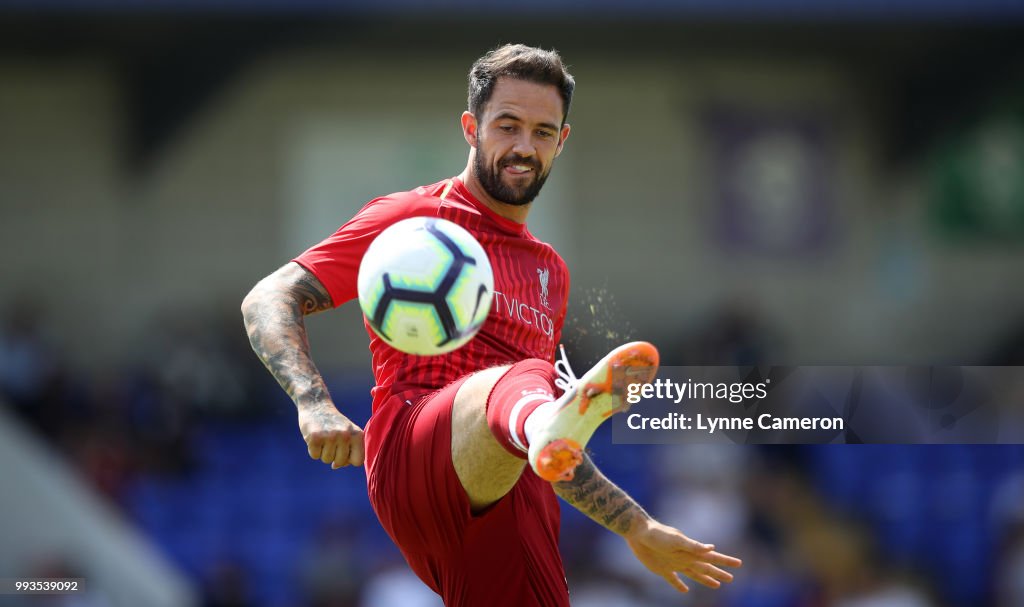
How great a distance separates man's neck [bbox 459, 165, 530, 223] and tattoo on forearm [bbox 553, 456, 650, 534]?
960 mm

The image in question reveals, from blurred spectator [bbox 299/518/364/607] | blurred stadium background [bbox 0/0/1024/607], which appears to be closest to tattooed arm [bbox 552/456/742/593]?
blurred spectator [bbox 299/518/364/607]

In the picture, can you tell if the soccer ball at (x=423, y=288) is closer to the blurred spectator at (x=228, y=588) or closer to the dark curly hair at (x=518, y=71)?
the dark curly hair at (x=518, y=71)

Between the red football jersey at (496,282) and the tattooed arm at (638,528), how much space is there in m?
0.53

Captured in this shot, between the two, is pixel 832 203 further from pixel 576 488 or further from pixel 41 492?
pixel 576 488

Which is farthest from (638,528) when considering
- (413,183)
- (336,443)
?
(413,183)

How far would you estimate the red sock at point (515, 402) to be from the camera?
11.0ft

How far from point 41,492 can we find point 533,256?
299 inches

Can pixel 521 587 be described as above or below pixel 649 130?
below

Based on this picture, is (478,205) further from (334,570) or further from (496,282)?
(334,570)

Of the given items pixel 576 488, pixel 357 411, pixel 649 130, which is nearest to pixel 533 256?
pixel 576 488

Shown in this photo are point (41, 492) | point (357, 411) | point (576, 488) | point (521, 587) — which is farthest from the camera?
point (357, 411)

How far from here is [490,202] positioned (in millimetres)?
4242

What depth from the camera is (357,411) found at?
11469 mm

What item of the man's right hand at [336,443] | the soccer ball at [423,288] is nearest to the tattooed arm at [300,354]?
the man's right hand at [336,443]
